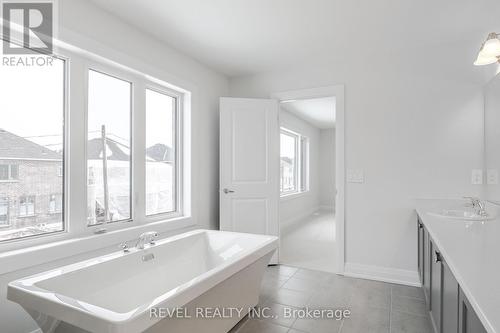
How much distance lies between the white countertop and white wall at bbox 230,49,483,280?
79 centimetres

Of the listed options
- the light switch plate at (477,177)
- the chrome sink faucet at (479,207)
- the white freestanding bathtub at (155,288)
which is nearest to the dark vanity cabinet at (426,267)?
the chrome sink faucet at (479,207)

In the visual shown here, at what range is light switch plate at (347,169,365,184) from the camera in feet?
10.6

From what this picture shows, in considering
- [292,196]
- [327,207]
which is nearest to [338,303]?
[292,196]

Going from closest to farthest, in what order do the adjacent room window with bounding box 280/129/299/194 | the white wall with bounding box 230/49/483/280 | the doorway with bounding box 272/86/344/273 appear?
1. the white wall with bounding box 230/49/483/280
2. the doorway with bounding box 272/86/344/273
3. the adjacent room window with bounding box 280/129/299/194

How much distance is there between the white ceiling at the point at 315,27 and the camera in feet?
7.43

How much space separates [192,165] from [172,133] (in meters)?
0.43

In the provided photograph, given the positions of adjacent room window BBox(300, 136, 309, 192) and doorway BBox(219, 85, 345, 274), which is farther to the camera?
adjacent room window BBox(300, 136, 309, 192)

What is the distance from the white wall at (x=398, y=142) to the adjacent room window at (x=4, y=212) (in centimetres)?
304

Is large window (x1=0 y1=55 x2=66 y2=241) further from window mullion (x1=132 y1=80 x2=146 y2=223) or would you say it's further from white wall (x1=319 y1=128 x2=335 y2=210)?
white wall (x1=319 y1=128 x2=335 y2=210)

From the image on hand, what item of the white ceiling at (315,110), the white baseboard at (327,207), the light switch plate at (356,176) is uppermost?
the white ceiling at (315,110)

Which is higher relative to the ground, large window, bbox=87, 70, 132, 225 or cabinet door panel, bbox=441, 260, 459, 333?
large window, bbox=87, 70, 132, 225

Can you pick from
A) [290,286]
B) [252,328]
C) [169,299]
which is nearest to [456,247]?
[169,299]

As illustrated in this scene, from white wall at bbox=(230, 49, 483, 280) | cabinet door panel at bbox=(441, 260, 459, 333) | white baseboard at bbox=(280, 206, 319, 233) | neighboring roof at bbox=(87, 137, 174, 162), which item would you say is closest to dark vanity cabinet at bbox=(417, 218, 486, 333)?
cabinet door panel at bbox=(441, 260, 459, 333)

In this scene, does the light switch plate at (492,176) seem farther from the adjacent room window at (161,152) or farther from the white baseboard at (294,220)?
the white baseboard at (294,220)
